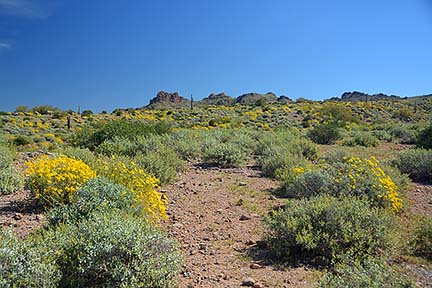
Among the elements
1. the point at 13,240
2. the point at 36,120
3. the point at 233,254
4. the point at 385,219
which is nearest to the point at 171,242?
the point at 233,254

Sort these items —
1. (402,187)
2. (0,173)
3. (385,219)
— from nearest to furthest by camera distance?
(385,219)
(0,173)
(402,187)

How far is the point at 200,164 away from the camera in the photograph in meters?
11.9

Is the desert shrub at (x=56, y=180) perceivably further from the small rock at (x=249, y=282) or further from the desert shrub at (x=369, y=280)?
the desert shrub at (x=369, y=280)

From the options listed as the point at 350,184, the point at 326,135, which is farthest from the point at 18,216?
the point at 326,135

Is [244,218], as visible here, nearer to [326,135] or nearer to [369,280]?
[369,280]

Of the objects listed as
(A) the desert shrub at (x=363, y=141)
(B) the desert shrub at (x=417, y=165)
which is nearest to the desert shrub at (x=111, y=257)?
(B) the desert shrub at (x=417, y=165)

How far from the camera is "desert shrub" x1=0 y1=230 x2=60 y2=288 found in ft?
10.4

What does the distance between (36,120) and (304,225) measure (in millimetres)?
30912

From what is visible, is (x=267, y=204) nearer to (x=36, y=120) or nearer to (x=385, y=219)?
(x=385, y=219)

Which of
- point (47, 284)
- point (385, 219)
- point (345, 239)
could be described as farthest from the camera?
point (385, 219)

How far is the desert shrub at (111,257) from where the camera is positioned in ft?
11.8

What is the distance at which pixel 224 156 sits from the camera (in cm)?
1179

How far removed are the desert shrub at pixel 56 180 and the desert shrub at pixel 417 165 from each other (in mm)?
8815

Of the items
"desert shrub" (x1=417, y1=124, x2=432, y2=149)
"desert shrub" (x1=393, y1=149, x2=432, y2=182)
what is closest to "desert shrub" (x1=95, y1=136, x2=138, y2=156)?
"desert shrub" (x1=393, y1=149, x2=432, y2=182)
